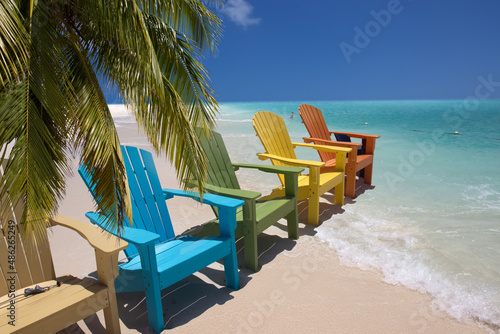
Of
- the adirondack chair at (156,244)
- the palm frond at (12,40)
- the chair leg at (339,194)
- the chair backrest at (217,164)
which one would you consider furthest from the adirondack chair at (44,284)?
the chair leg at (339,194)

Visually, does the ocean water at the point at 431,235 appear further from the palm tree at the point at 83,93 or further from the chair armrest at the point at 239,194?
the palm tree at the point at 83,93

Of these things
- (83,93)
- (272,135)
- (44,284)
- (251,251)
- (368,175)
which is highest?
(83,93)

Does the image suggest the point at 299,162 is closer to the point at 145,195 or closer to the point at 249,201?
the point at 249,201

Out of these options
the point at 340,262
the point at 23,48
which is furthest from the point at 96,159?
the point at 340,262

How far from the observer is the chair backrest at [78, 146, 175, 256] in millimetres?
2580

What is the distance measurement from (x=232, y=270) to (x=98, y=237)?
40.4 inches

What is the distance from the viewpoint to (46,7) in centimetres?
183

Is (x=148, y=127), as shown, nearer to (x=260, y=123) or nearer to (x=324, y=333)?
(x=324, y=333)

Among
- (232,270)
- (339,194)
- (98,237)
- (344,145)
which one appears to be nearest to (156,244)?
(232,270)

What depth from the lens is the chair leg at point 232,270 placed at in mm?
2414

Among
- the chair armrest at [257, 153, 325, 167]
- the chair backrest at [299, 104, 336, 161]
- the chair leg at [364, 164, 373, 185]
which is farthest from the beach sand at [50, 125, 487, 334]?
the chair leg at [364, 164, 373, 185]

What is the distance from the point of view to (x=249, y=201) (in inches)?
99.9

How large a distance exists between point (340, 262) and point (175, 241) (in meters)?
1.39

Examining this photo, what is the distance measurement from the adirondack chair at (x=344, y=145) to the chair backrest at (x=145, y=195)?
8.21 ft
